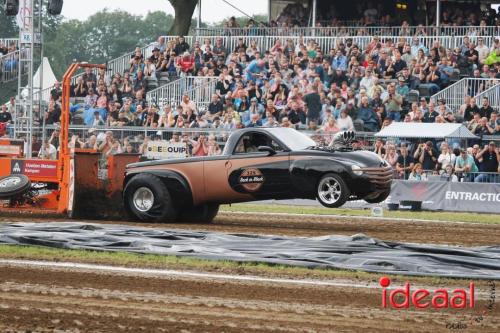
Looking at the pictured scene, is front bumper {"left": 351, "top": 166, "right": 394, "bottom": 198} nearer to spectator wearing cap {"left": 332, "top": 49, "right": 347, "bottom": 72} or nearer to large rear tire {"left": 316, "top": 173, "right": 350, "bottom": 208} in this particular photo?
large rear tire {"left": 316, "top": 173, "right": 350, "bottom": 208}

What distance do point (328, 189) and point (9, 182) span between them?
5.63 meters

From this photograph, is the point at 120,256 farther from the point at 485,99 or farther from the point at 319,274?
the point at 485,99

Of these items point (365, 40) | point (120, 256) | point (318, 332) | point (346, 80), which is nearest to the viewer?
point (318, 332)

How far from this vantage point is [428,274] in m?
11.9

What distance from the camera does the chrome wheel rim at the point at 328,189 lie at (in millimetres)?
18766

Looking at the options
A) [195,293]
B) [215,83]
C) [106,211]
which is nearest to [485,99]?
[215,83]

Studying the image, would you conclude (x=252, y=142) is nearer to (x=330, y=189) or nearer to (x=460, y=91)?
(x=330, y=189)

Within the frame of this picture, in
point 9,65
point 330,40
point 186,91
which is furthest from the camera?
point 9,65

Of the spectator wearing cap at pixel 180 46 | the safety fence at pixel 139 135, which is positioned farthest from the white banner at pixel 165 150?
the spectator wearing cap at pixel 180 46

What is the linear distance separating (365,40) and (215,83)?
195 inches

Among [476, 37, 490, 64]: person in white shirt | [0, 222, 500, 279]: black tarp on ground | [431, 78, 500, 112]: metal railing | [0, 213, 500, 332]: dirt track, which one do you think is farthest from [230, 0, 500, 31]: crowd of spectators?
[0, 213, 500, 332]: dirt track

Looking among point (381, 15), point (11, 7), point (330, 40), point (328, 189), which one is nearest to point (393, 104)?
point (330, 40)

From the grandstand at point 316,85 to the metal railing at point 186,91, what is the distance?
3cm

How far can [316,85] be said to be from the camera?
1230 inches
